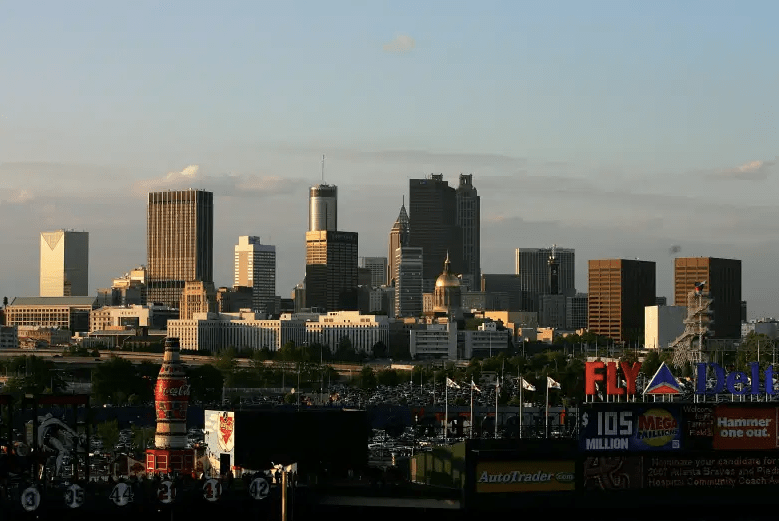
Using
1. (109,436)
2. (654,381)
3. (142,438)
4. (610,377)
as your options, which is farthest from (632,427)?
(109,436)

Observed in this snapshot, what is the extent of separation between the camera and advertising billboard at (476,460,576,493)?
92500 millimetres

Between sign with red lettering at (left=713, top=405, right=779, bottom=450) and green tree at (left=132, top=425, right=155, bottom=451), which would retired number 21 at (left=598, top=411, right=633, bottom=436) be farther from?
green tree at (left=132, top=425, right=155, bottom=451)

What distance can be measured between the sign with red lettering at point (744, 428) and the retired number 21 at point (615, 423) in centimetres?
514

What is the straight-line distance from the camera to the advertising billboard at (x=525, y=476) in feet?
303

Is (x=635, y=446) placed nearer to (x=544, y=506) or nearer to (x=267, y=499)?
(x=544, y=506)

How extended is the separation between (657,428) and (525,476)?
841 cm

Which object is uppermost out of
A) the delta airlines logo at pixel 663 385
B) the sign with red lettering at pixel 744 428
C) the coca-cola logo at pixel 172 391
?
the delta airlines logo at pixel 663 385

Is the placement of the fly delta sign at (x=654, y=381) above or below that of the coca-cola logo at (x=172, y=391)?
above

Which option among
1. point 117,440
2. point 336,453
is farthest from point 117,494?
point 117,440

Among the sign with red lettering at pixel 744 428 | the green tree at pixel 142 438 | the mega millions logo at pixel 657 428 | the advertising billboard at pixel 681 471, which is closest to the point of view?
the advertising billboard at pixel 681 471

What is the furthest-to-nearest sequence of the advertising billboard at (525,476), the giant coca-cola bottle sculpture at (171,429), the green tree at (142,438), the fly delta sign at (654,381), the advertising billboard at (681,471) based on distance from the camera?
the green tree at (142,438) → the giant coca-cola bottle sculpture at (171,429) → the fly delta sign at (654,381) → the advertising billboard at (681,471) → the advertising billboard at (525,476)

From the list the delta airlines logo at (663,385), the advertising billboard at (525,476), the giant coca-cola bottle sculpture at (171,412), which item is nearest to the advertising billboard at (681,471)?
the advertising billboard at (525,476)

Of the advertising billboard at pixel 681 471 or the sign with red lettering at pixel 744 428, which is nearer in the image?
the advertising billboard at pixel 681 471

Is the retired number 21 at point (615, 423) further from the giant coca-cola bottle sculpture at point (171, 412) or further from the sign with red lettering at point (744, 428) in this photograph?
the giant coca-cola bottle sculpture at point (171, 412)
